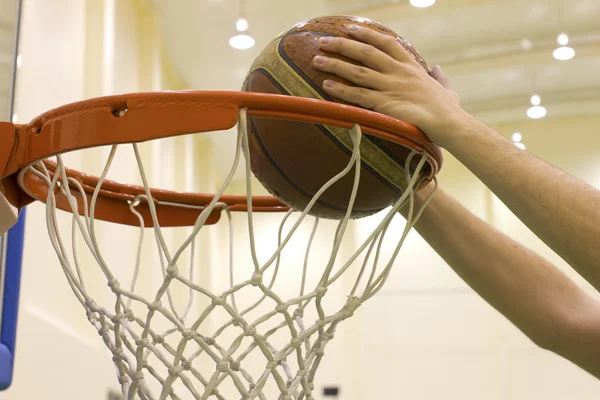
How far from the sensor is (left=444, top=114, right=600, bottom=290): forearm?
3.30 feet

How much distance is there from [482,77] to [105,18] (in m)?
2.61

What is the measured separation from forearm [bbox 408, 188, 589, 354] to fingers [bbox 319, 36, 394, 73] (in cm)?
35

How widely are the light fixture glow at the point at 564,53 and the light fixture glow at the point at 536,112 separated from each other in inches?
29.5

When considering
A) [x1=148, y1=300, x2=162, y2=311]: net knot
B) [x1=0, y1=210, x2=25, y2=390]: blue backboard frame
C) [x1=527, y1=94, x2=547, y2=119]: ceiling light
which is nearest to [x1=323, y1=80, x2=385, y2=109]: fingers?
[x1=148, y1=300, x2=162, y2=311]: net knot

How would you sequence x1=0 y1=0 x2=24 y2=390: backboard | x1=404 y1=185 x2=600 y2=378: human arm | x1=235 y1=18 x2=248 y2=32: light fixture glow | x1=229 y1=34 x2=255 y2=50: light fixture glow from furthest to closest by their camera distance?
x1=229 y1=34 x2=255 y2=50: light fixture glow < x1=235 y1=18 x2=248 y2=32: light fixture glow < x1=0 y1=0 x2=24 y2=390: backboard < x1=404 y1=185 x2=600 y2=378: human arm

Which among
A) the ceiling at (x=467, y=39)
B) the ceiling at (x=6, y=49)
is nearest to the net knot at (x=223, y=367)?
the ceiling at (x=6, y=49)

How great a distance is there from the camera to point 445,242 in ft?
4.50

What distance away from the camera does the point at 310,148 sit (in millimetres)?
1048

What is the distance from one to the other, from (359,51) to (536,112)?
448cm

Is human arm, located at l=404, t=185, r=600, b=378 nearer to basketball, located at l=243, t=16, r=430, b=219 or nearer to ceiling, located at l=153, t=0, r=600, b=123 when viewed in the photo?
basketball, located at l=243, t=16, r=430, b=219

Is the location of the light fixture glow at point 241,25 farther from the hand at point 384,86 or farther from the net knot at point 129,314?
the net knot at point 129,314

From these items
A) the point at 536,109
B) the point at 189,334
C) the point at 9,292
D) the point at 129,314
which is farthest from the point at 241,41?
the point at 189,334

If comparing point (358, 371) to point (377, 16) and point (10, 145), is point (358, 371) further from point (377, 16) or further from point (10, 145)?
point (10, 145)

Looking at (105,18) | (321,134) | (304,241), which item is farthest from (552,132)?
(321,134)
